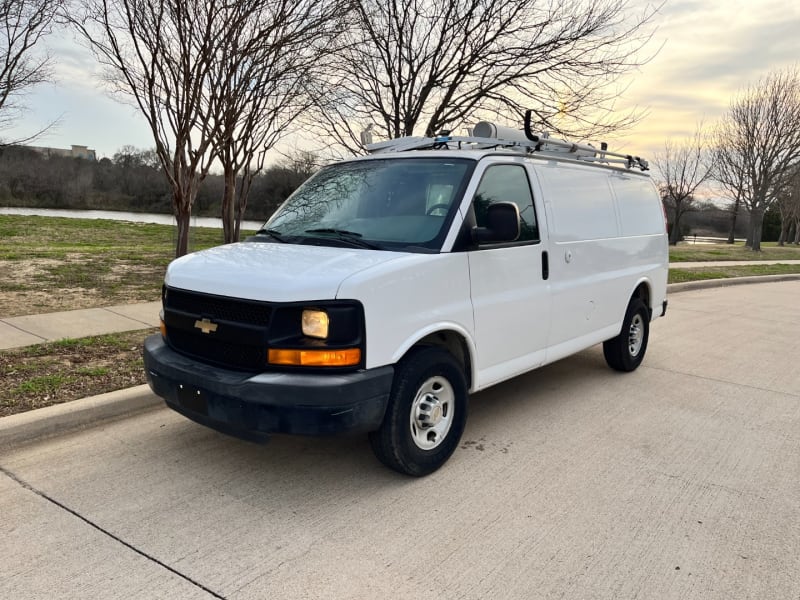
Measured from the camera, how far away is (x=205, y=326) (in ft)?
11.8

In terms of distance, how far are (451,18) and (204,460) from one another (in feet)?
30.9

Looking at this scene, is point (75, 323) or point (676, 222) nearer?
point (75, 323)

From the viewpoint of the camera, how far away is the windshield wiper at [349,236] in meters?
3.88

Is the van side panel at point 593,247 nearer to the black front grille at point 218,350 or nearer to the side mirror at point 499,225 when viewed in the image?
the side mirror at point 499,225

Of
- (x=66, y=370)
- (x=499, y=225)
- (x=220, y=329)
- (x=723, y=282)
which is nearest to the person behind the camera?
(x=220, y=329)

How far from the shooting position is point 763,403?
217 inches

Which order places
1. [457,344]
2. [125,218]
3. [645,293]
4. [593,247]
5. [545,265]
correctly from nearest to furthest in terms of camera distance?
1. [457,344]
2. [545,265]
3. [593,247]
4. [645,293]
5. [125,218]

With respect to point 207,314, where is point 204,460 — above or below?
below

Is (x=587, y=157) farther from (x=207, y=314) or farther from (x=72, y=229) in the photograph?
(x=72, y=229)

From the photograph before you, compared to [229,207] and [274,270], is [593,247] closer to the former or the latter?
[274,270]

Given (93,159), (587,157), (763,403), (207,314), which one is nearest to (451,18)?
(587,157)

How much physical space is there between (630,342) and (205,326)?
4.52 metres

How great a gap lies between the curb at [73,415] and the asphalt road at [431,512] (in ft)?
0.31

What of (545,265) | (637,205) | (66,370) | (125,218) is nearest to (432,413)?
(545,265)
